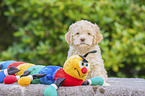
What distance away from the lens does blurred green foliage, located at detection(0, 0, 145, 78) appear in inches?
112

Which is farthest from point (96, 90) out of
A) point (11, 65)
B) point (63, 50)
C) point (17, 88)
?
point (63, 50)

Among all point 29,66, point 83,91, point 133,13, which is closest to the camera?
point 83,91

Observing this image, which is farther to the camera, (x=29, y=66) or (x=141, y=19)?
(x=141, y=19)

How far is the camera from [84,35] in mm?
1648

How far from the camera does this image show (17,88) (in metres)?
1.36

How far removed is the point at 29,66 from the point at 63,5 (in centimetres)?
151

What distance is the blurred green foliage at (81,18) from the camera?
284cm

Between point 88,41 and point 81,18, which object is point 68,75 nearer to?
point 88,41

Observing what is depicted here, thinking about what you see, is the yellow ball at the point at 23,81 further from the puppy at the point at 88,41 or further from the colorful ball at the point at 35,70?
the puppy at the point at 88,41

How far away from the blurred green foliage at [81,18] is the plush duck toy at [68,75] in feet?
4.37

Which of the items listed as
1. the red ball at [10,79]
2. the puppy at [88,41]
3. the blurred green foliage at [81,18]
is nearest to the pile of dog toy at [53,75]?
the red ball at [10,79]

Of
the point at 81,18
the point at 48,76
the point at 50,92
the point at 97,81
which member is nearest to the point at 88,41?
the point at 97,81

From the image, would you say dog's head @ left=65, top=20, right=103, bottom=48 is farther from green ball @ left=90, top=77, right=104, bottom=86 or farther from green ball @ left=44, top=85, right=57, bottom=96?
green ball @ left=44, top=85, right=57, bottom=96

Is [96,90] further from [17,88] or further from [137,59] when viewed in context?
[137,59]
